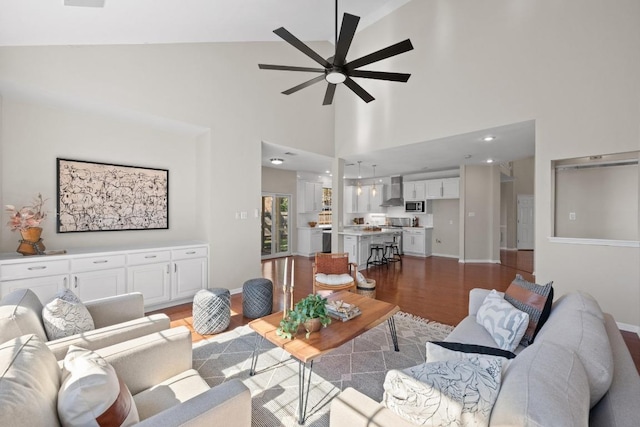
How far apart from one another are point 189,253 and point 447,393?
386 cm

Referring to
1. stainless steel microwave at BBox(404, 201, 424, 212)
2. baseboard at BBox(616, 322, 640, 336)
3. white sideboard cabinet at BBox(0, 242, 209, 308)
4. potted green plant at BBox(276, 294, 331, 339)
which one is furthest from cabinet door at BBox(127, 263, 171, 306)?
stainless steel microwave at BBox(404, 201, 424, 212)

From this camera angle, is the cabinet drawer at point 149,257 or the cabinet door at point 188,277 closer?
the cabinet drawer at point 149,257

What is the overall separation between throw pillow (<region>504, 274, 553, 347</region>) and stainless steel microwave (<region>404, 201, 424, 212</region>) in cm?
664

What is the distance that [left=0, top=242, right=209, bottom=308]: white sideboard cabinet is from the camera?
9.42 ft

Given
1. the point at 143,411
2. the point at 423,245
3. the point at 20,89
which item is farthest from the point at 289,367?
the point at 423,245

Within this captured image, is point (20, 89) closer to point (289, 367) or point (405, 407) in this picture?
point (289, 367)

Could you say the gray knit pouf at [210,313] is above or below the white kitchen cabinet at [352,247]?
below

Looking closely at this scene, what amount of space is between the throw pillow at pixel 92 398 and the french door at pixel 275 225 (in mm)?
6775

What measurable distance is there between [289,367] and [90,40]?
4174 millimetres

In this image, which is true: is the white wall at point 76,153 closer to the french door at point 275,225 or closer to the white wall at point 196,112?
the white wall at point 196,112

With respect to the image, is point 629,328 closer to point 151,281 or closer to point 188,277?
point 188,277

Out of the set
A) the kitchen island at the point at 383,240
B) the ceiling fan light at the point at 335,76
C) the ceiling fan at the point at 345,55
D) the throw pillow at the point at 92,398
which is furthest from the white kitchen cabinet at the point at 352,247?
the throw pillow at the point at 92,398

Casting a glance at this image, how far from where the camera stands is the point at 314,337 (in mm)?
1998

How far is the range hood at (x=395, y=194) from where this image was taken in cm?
868
